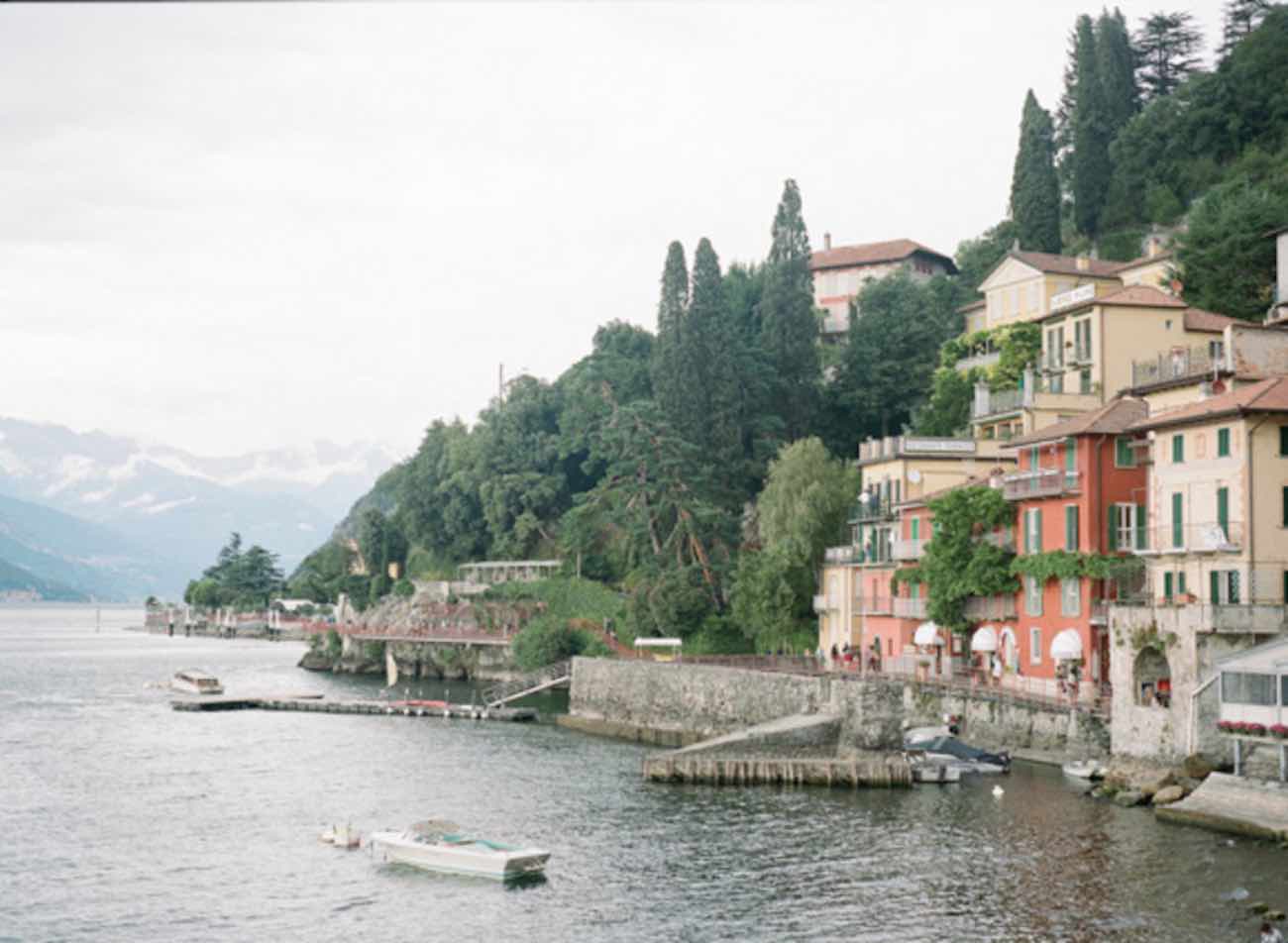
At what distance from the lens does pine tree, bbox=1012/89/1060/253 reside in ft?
322

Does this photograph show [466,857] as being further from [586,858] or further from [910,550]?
[910,550]

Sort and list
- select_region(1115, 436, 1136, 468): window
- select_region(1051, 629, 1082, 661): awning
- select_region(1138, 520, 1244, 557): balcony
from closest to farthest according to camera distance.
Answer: select_region(1138, 520, 1244, 557): balcony < select_region(1051, 629, 1082, 661): awning < select_region(1115, 436, 1136, 468): window

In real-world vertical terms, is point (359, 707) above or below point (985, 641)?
below

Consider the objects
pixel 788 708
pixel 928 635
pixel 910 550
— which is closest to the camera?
pixel 788 708

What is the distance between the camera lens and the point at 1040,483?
58.6 metres

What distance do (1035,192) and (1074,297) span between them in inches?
1146

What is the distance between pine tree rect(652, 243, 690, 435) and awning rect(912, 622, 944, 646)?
35695 millimetres

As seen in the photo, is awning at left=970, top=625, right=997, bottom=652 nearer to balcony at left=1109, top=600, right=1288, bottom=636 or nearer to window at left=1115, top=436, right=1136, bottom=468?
window at left=1115, top=436, right=1136, bottom=468

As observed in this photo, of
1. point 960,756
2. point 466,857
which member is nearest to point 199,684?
point 960,756

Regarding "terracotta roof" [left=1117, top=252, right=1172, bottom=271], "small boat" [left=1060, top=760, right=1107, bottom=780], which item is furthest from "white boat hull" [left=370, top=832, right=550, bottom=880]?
"terracotta roof" [left=1117, top=252, right=1172, bottom=271]

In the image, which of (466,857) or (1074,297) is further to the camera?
(1074,297)

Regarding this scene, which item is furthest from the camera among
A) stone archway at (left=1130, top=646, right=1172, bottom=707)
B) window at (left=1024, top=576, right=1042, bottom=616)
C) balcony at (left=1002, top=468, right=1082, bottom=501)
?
window at (left=1024, top=576, right=1042, bottom=616)

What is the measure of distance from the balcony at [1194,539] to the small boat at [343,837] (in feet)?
94.2

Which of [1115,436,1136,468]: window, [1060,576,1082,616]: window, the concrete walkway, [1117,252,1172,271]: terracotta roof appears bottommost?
the concrete walkway
